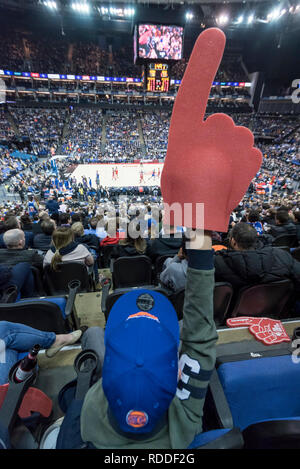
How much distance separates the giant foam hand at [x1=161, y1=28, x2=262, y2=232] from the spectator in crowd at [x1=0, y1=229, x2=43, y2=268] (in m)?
2.70

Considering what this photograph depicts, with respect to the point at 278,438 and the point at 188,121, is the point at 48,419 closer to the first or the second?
the point at 278,438

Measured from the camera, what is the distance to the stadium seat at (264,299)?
226cm

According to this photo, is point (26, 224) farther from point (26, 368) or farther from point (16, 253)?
point (26, 368)

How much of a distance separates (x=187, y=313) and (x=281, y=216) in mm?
4459

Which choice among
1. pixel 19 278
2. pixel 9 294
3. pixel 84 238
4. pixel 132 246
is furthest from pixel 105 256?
pixel 9 294

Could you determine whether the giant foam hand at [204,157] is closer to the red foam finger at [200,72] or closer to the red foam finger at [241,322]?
the red foam finger at [200,72]

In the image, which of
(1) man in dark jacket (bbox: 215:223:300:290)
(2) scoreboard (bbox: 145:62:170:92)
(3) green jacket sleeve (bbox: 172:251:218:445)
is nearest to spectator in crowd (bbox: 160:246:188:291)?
(1) man in dark jacket (bbox: 215:223:300:290)

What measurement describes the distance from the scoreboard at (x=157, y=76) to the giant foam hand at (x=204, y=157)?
3051cm

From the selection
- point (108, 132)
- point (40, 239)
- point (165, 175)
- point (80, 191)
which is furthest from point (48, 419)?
point (108, 132)

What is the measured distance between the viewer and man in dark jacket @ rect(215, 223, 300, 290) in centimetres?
219

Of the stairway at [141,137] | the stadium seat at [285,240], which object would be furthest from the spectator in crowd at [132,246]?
the stairway at [141,137]

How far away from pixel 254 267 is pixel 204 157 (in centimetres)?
164

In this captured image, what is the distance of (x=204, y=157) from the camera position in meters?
0.87

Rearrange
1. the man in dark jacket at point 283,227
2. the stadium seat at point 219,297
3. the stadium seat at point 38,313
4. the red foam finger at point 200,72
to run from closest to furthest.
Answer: the red foam finger at point 200,72, the stadium seat at point 38,313, the stadium seat at point 219,297, the man in dark jacket at point 283,227
